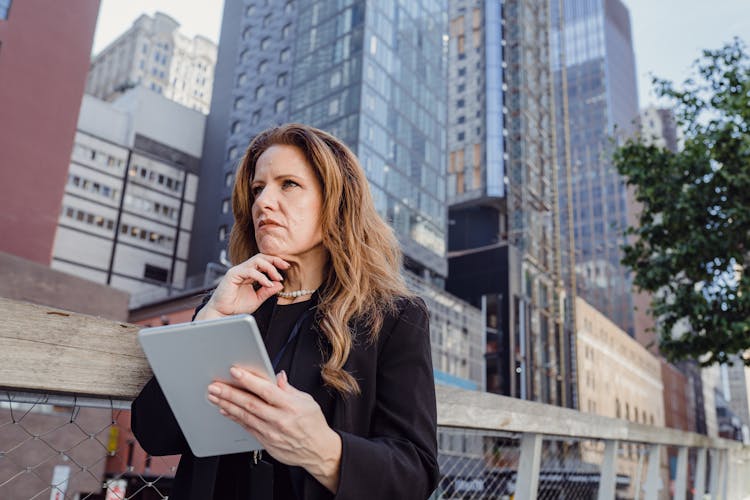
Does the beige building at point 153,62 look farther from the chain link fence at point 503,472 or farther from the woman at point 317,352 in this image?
the woman at point 317,352

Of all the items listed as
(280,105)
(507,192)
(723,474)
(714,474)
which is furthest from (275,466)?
(507,192)

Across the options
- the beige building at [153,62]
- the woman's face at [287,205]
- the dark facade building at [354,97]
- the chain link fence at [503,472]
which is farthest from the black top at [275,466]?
the beige building at [153,62]

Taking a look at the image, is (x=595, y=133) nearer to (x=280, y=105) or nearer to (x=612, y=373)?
(x=612, y=373)

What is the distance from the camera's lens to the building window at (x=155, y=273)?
175 feet

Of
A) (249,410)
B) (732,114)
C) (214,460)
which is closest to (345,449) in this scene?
(249,410)

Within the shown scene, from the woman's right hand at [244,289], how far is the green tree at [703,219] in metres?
12.4

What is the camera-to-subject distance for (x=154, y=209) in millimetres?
55781

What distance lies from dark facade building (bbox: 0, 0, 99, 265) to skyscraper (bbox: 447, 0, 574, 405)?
38498 mm

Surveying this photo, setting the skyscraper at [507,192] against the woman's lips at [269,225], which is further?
the skyscraper at [507,192]

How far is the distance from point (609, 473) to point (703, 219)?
10.7 meters

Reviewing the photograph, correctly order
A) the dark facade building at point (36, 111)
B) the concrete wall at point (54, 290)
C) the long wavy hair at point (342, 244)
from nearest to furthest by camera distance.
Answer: the long wavy hair at point (342, 244) → the concrete wall at point (54, 290) → the dark facade building at point (36, 111)

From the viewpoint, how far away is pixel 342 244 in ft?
6.74

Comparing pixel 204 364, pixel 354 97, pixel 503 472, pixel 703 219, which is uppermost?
pixel 354 97

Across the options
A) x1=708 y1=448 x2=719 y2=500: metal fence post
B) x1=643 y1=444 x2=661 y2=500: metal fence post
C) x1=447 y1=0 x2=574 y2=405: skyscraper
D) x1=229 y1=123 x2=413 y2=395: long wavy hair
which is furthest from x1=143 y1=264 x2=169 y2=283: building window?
x1=229 y1=123 x2=413 y2=395: long wavy hair
